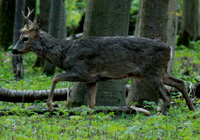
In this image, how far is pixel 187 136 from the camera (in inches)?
199

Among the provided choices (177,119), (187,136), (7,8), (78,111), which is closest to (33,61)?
(7,8)

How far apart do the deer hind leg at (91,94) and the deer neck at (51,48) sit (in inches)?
30.5

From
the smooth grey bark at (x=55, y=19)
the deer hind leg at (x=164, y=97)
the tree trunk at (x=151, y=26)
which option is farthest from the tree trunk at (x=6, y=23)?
the deer hind leg at (x=164, y=97)

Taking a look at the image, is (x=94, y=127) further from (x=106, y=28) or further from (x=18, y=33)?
(x=18, y=33)

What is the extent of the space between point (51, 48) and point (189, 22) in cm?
1405

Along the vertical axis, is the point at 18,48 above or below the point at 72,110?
above

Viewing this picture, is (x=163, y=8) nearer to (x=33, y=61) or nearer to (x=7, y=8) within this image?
(x=33, y=61)

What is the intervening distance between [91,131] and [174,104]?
325cm

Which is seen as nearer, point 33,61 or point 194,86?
point 194,86

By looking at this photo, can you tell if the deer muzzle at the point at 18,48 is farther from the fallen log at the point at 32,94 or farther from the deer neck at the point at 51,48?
the fallen log at the point at 32,94

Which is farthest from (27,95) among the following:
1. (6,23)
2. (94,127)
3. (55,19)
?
(6,23)

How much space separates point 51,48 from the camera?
298 inches

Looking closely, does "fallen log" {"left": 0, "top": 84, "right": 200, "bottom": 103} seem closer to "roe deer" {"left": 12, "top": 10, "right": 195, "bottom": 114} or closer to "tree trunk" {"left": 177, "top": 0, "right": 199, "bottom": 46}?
"roe deer" {"left": 12, "top": 10, "right": 195, "bottom": 114}

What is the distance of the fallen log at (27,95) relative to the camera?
7882 mm
